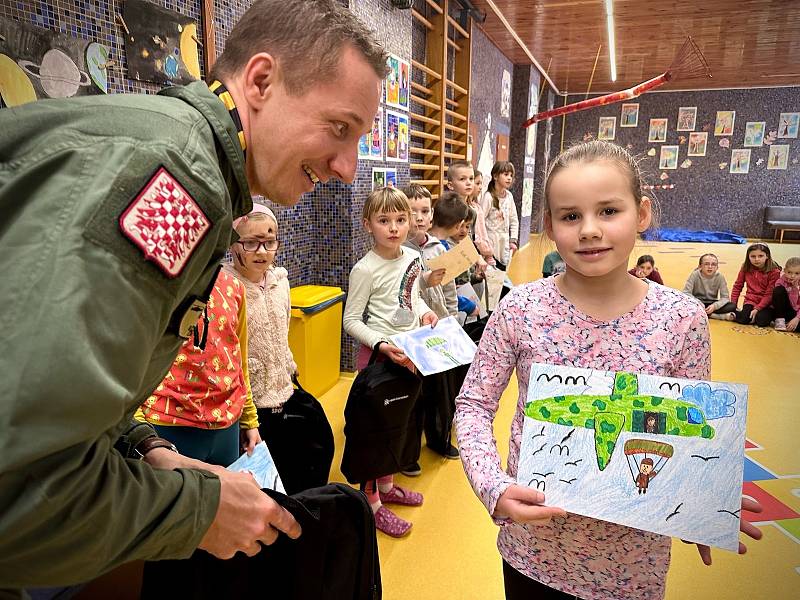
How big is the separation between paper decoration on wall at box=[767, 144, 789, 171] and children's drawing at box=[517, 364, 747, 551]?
558 inches

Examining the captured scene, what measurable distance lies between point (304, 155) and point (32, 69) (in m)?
1.29

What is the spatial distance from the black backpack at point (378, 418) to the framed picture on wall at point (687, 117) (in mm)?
13039

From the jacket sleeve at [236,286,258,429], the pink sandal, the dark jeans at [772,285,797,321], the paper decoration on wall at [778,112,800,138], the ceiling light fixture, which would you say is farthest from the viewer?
the paper decoration on wall at [778,112,800,138]

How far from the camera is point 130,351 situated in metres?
0.50

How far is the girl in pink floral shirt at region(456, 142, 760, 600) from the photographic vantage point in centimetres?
96

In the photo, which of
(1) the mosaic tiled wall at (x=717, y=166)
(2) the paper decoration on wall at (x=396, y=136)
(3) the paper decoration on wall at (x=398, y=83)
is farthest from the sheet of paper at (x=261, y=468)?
(1) the mosaic tiled wall at (x=717, y=166)

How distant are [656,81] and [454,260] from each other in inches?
219

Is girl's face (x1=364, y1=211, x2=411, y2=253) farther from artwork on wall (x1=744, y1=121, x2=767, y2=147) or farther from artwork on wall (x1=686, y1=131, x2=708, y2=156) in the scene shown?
artwork on wall (x1=744, y1=121, x2=767, y2=147)

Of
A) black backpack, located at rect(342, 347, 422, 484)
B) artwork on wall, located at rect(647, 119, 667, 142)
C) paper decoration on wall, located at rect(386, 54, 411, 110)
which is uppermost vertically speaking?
artwork on wall, located at rect(647, 119, 667, 142)

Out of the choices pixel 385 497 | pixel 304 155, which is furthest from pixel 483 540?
pixel 304 155

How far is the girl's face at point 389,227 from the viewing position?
2.37 m

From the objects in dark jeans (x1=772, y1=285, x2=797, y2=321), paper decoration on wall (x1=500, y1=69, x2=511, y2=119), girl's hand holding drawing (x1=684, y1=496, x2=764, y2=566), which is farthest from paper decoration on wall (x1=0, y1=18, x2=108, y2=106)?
paper decoration on wall (x1=500, y1=69, x2=511, y2=119)

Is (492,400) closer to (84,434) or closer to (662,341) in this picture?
(662,341)

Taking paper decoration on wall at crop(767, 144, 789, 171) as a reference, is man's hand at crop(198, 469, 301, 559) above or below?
below
